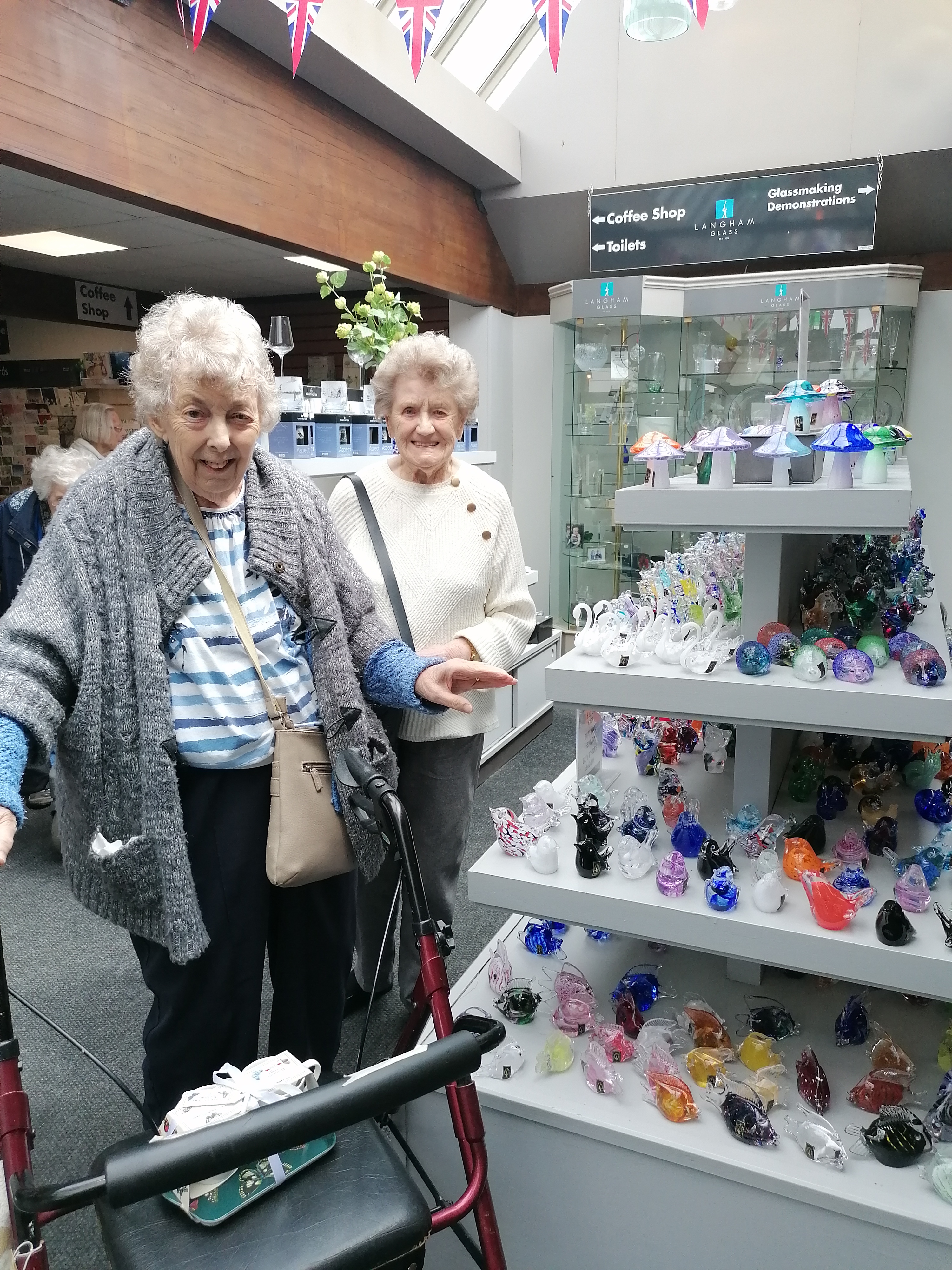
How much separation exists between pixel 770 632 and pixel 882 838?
51 cm

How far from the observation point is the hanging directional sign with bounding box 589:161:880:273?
199 inches

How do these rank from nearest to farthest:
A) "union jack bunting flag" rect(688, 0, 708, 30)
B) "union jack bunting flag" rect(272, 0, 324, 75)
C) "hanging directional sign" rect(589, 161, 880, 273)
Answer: "union jack bunting flag" rect(272, 0, 324, 75) < "union jack bunting flag" rect(688, 0, 708, 30) < "hanging directional sign" rect(589, 161, 880, 273)

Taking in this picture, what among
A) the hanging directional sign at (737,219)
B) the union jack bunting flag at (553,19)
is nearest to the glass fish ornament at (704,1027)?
the union jack bunting flag at (553,19)

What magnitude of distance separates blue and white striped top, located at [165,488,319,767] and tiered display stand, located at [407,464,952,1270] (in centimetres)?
51

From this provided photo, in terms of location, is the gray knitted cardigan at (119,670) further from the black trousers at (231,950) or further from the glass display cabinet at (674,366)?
the glass display cabinet at (674,366)

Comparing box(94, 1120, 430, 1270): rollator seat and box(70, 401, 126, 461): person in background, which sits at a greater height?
box(70, 401, 126, 461): person in background

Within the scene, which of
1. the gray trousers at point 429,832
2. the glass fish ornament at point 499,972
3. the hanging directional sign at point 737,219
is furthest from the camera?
the hanging directional sign at point 737,219

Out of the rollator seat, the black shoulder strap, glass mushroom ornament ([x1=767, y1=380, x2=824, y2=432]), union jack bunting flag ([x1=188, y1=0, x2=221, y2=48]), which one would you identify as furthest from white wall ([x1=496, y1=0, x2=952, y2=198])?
the rollator seat

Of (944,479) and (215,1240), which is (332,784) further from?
(944,479)

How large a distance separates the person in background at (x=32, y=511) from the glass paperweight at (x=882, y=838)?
2949 millimetres

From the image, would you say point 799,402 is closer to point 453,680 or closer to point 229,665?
point 453,680

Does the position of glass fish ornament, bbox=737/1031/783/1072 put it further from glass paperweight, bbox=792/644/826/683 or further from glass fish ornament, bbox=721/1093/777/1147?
glass paperweight, bbox=792/644/826/683

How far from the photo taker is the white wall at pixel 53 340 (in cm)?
646

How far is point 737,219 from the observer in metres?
5.30
